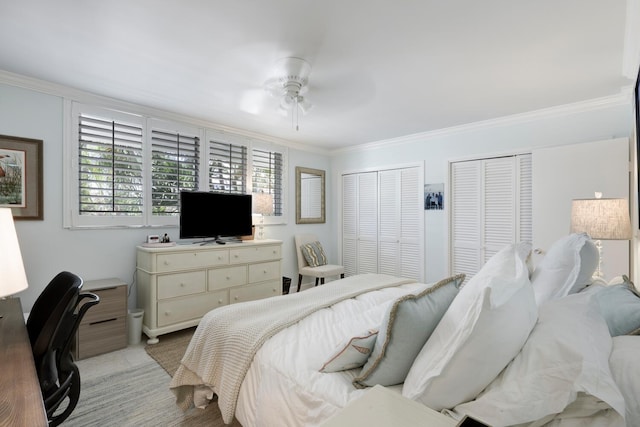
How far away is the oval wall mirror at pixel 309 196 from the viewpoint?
16.6 ft

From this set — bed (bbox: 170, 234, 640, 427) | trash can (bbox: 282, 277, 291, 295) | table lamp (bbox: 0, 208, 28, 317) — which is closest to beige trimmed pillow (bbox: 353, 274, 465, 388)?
bed (bbox: 170, 234, 640, 427)

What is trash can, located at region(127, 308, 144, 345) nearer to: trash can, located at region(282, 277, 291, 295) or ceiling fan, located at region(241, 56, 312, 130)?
trash can, located at region(282, 277, 291, 295)

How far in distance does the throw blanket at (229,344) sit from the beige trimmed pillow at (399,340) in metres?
0.66

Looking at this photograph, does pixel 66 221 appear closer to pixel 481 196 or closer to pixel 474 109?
pixel 474 109

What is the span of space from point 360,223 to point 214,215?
→ 2.53 metres

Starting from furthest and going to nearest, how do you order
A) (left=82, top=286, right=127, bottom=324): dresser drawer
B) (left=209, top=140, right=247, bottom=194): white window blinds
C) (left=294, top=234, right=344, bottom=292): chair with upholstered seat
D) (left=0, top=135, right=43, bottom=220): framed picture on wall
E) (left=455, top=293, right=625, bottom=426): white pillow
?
(left=294, top=234, right=344, bottom=292): chair with upholstered seat, (left=209, top=140, right=247, bottom=194): white window blinds, (left=82, top=286, right=127, bottom=324): dresser drawer, (left=0, top=135, right=43, bottom=220): framed picture on wall, (left=455, top=293, right=625, bottom=426): white pillow

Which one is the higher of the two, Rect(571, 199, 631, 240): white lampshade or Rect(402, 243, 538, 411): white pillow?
Rect(571, 199, 631, 240): white lampshade

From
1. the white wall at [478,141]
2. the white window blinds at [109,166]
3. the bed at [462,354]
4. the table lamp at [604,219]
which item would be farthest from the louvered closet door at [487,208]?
the white window blinds at [109,166]

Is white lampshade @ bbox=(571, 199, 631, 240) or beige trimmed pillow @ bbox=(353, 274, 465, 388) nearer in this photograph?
beige trimmed pillow @ bbox=(353, 274, 465, 388)

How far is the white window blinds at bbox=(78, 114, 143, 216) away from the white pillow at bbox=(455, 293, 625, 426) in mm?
3490

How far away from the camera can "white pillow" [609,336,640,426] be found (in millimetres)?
823

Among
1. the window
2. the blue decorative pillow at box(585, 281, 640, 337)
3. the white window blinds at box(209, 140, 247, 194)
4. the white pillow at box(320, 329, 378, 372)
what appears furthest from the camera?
the white window blinds at box(209, 140, 247, 194)

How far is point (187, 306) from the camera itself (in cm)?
324

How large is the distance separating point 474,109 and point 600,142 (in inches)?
47.1
